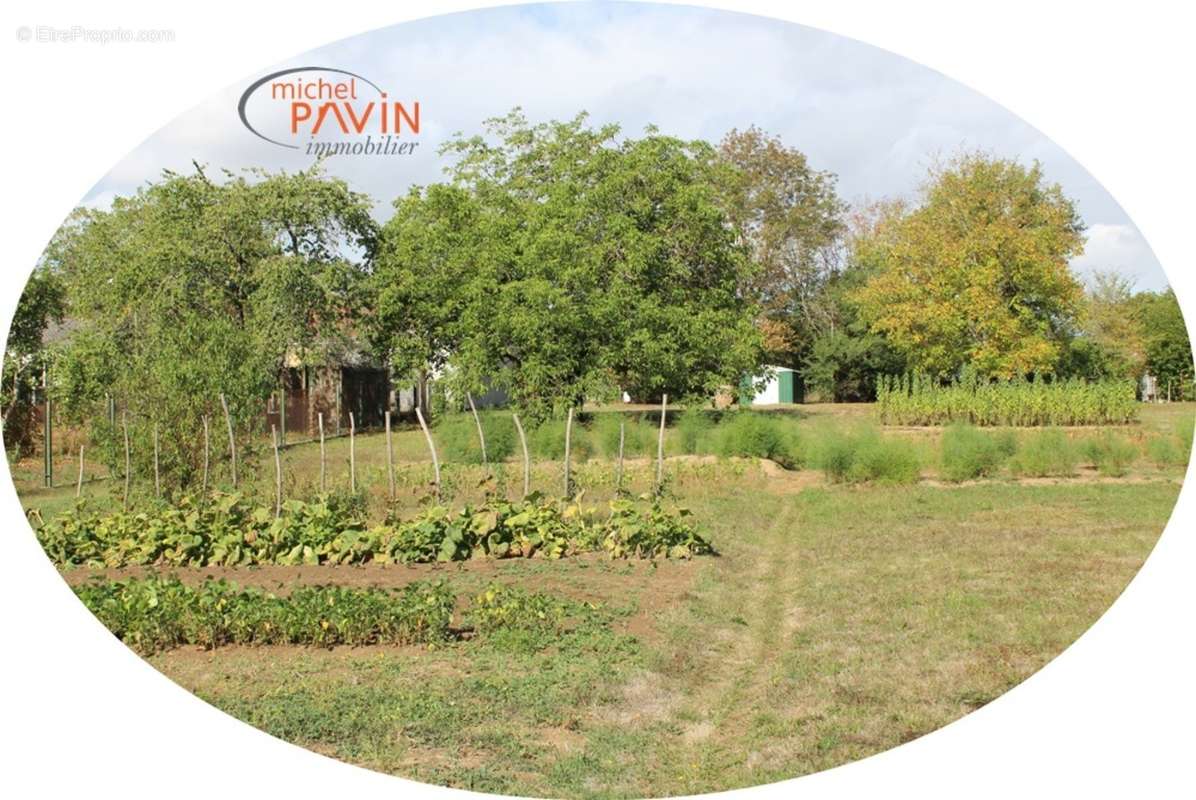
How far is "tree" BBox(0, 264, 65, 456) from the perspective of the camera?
16922mm

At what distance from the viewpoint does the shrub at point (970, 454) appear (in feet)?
47.7

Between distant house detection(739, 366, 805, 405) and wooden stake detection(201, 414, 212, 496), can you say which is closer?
wooden stake detection(201, 414, 212, 496)

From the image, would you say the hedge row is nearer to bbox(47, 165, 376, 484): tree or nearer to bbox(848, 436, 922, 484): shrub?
bbox(848, 436, 922, 484): shrub

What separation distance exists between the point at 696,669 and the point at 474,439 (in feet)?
33.3

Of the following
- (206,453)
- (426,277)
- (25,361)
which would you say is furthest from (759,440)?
(25,361)

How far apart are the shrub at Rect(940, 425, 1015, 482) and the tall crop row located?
2624mm

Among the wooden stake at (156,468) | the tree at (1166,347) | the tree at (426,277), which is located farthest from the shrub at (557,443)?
the tree at (1166,347)

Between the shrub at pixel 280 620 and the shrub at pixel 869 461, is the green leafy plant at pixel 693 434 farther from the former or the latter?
the shrub at pixel 280 620

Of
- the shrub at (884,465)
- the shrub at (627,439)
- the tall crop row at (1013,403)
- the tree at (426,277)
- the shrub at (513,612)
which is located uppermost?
the tree at (426,277)

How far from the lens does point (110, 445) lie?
11.5 metres

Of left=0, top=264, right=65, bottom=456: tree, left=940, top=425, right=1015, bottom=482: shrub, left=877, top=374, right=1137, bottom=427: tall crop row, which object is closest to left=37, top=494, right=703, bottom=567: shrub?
left=0, top=264, right=65, bottom=456: tree

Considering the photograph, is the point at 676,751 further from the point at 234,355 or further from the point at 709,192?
the point at 709,192

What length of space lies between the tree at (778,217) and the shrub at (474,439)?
8.41 m

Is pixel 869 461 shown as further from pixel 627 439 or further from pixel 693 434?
pixel 627 439
